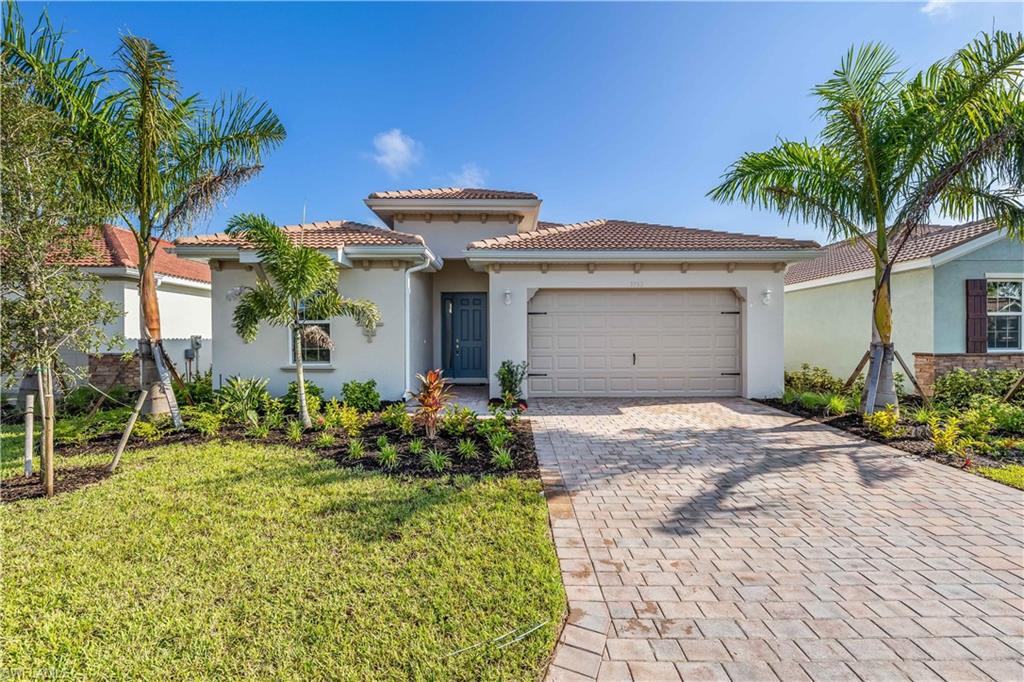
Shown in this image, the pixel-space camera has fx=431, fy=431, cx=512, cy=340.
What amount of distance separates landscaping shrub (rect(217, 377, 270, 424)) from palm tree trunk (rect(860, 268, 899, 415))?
11103 millimetres

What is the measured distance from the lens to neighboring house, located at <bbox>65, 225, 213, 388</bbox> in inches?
442

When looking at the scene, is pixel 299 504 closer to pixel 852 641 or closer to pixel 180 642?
pixel 180 642

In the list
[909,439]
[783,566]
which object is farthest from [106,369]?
[909,439]

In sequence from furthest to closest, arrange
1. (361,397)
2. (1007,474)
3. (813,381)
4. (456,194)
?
(456,194) → (813,381) → (361,397) → (1007,474)

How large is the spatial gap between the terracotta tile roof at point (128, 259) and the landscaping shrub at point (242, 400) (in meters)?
4.09

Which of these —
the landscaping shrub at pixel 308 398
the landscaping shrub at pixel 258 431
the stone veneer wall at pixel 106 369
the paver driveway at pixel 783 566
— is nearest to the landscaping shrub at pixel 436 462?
the paver driveway at pixel 783 566

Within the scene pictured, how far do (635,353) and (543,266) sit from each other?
3.18 metres

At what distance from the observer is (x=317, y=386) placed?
31.8ft

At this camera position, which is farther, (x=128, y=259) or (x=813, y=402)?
(x=128, y=259)

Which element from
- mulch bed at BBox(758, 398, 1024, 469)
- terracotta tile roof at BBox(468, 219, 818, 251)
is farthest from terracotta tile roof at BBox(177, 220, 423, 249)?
mulch bed at BBox(758, 398, 1024, 469)

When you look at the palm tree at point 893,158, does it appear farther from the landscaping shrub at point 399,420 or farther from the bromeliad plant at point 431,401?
the landscaping shrub at point 399,420

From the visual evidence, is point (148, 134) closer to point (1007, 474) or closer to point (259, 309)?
point (259, 309)

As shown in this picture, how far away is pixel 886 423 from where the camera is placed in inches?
283

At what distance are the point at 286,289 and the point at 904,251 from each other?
15350 millimetres
